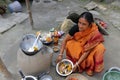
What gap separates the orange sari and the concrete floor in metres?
0.15

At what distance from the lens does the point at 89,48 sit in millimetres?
2920

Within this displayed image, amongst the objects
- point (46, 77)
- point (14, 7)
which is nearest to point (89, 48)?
point (46, 77)

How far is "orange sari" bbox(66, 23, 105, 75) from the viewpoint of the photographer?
292 centimetres

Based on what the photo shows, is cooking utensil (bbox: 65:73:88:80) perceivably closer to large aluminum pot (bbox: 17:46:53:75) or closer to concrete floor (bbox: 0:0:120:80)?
concrete floor (bbox: 0:0:120:80)

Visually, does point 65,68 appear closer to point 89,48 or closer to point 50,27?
point 89,48

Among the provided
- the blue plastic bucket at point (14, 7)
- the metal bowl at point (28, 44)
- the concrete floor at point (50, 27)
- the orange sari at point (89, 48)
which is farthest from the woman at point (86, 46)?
the blue plastic bucket at point (14, 7)

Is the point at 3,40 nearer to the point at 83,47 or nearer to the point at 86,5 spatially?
the point at 83,47

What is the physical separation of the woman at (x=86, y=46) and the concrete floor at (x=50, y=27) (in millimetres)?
170

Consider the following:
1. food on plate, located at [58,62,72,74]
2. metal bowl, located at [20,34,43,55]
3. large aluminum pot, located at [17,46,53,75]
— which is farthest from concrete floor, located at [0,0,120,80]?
metal bowl, located at [20,34,43,55]

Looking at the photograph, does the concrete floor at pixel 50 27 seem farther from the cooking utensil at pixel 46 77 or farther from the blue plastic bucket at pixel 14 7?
the blue plastic bucket at pixel 14 7

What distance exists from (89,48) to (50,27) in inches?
57.0

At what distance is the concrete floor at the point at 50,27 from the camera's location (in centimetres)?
331

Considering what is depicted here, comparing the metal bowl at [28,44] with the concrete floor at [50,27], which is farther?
the concrete floor at [50,27]

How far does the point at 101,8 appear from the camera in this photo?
508cm
